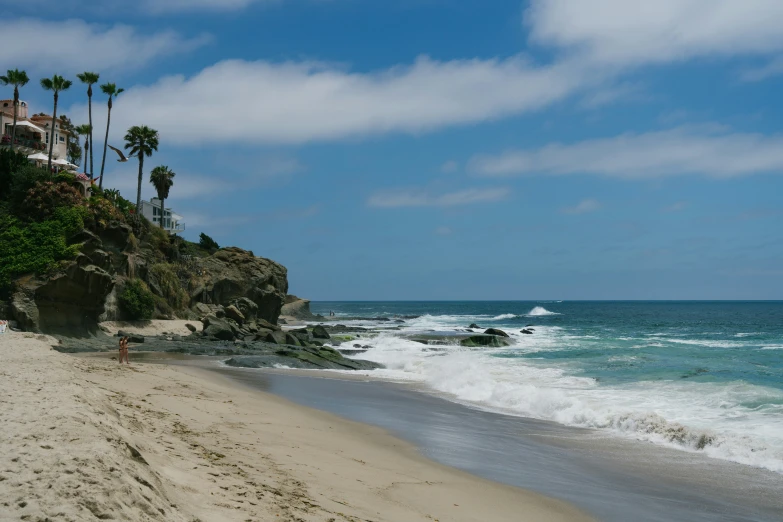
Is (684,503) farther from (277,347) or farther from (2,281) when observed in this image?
(2,281)

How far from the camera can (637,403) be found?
17.8 metres

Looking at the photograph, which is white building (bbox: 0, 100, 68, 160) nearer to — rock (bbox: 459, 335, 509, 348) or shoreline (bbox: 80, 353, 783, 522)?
rock (bbox: 459, 335, 509, 348)

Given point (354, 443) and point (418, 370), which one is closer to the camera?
point (354, 443)

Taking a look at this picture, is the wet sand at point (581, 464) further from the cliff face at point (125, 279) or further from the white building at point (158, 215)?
the white building at point (158, 215)

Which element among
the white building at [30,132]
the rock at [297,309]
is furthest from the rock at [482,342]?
the rock at [297,309]

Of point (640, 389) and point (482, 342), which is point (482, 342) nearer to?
point (482, 342)

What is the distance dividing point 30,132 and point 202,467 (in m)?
57.2

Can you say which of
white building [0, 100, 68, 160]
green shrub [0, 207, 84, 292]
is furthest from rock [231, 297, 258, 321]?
white building [0, 100, 68, 160]

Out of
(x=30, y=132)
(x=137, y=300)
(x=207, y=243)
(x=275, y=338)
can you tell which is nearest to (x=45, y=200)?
(x=137, y=300)

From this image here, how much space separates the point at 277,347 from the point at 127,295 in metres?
10.9

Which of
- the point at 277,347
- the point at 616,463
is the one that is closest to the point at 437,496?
the point at 616,463

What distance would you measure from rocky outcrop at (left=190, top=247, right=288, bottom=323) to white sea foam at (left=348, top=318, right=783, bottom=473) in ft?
89.4

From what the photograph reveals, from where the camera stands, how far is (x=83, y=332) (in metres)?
29.4

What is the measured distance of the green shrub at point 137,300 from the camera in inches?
1439
